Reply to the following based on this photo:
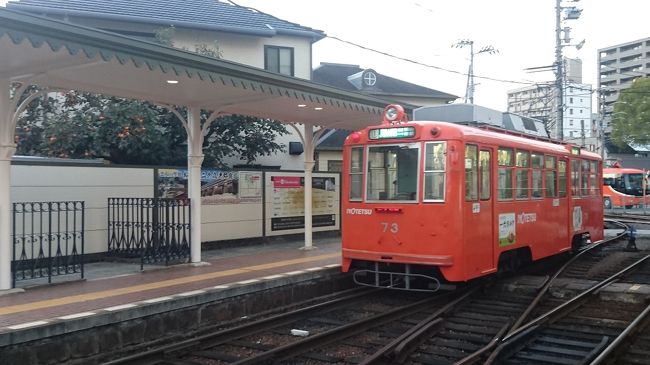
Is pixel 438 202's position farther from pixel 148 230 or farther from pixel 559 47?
pixel 559 47

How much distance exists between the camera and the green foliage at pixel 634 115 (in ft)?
165

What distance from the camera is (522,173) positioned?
10.7 m

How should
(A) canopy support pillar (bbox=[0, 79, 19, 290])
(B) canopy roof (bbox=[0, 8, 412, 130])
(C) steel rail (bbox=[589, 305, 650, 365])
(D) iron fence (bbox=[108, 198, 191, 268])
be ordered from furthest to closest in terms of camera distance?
(D) iron fence (bbox=[108, 198, 191, 268]) → (A) canopy support pillar (bbox=[0, 79, 19, 290]) → (B) canopy roof (bbox=[0, 8, 412, 130]) → (C) steel rail (bbox=[589, 305, 650, 365])

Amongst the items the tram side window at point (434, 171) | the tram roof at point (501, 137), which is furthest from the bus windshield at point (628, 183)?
the tram side window at point (434, 171)

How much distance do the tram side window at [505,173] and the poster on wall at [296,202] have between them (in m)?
6.96

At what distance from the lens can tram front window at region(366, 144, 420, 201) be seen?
943 centimetres

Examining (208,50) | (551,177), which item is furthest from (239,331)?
(208,50)

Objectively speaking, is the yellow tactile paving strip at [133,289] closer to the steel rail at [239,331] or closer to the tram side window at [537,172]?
the steel rail at [239,331]

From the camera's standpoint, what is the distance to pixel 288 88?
428 inches

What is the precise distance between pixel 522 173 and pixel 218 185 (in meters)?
7.10

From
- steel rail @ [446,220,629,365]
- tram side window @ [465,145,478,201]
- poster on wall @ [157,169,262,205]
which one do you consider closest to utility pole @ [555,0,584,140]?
steel rail @ [446,220,629,365]

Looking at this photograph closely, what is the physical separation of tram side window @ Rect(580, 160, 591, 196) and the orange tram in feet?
9.22

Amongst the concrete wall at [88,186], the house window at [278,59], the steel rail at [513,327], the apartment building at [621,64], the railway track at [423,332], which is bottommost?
the railway track at [423,332]

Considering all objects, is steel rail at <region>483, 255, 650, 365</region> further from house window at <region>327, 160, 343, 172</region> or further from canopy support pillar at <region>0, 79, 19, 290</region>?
house window at <region>327, 160, 343, 172</region>
